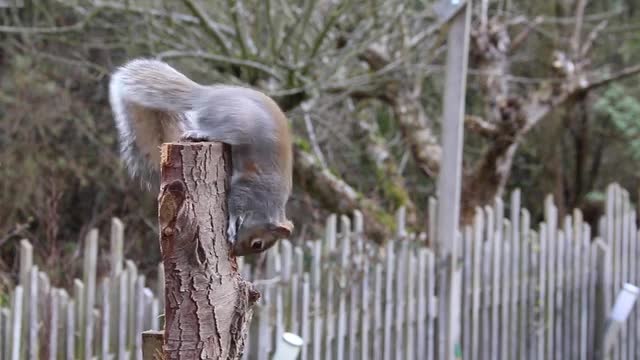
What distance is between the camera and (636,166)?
35.4ft

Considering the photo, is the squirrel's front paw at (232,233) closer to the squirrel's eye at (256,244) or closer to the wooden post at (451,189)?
the squirrel's eye at (256,244)

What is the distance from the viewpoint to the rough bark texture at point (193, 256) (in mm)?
1851

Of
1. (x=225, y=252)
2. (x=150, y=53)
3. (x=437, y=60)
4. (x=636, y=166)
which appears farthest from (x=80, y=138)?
(x=636, y=166)

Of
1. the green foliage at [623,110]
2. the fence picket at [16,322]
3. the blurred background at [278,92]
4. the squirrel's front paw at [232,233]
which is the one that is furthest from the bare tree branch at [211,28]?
the green foliage at [623,110]

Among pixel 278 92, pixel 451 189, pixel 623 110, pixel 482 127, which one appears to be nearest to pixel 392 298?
pixel 451 189

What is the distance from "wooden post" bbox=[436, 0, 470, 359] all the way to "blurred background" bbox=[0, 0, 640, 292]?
494 mm

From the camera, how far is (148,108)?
91.2 inches

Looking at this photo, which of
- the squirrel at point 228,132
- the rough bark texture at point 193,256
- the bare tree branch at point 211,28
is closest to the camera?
the rough bark texture at point 193,256

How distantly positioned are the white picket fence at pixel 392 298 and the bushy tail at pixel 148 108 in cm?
100

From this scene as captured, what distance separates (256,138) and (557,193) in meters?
9.19

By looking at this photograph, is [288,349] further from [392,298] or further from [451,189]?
[451,189]

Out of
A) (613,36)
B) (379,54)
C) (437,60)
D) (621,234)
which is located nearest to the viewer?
(621,234)

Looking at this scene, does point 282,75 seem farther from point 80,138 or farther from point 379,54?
point 80,138

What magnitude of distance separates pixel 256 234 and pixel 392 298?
2.18 meters
